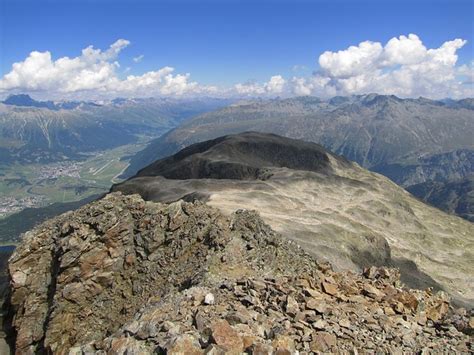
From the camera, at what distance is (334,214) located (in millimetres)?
112000

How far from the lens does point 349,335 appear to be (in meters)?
23.2

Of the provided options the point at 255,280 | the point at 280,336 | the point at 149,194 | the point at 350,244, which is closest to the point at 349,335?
the point at 280,336

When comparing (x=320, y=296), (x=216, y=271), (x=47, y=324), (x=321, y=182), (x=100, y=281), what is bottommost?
(x=321, y=182)

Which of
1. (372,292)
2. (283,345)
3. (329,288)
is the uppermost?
(283,345)

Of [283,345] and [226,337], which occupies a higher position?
[226,337]

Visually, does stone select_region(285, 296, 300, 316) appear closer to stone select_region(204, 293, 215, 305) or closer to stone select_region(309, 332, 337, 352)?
stone select_region(309, 332, 337, 352)

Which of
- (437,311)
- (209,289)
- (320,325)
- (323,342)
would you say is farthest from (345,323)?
(209,289)

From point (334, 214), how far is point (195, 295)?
87965mm

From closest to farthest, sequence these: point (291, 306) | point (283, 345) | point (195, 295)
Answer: point (283, 345)
point (291, 306)
point (195, 295)

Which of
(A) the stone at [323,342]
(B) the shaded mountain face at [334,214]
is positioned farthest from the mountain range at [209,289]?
(B) the shaded mountain face at [334,214]

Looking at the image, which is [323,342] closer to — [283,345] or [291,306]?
[283,345]

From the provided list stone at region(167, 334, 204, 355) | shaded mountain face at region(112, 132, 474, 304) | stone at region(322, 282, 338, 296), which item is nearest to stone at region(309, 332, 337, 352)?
stone at region(167, 334, 204, 355)

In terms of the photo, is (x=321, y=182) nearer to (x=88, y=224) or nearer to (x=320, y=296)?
(x=88, y=224)

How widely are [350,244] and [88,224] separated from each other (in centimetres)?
5903
